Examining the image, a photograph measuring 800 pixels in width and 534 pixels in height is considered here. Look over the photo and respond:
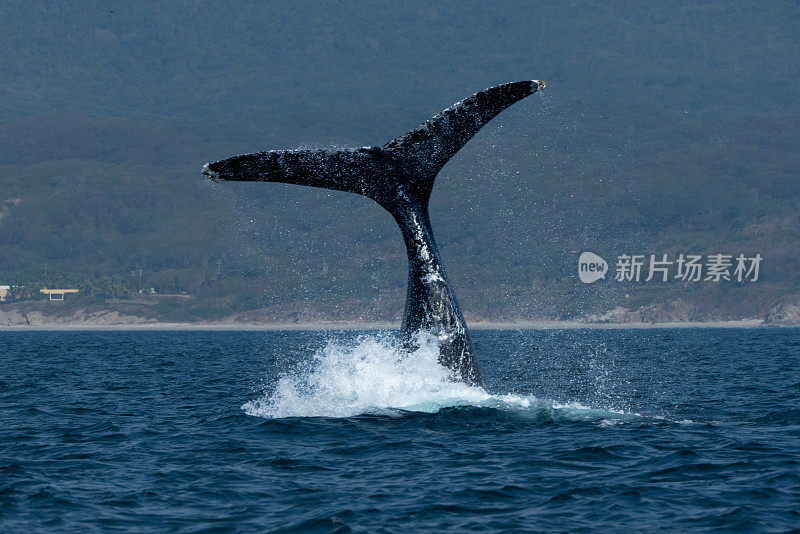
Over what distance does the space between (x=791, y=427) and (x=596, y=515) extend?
9153 millimetres

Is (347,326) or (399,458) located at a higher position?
(399,458)

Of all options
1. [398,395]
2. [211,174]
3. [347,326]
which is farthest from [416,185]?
[347,326]

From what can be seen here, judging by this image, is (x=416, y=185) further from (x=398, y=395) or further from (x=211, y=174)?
(x=398, y=395)

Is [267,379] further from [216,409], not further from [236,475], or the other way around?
[236,475]

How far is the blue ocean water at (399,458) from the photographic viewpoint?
13070 mm

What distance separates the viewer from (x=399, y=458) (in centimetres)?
1653

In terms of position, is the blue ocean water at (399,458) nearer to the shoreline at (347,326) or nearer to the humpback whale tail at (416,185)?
the humpback whale tail at (416,185)

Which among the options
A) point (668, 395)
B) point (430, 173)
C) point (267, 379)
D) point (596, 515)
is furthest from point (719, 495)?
point (267, 379)

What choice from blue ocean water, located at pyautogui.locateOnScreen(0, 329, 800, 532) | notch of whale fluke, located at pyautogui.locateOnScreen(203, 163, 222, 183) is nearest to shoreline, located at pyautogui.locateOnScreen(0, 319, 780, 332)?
blue ocean water, located at pyautogui.locateOnScreen(0, 329, 800, 532)

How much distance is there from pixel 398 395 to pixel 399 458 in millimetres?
5311

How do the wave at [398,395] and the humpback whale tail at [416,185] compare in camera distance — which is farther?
the wave at [398,395]

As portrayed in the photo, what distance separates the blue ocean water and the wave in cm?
6

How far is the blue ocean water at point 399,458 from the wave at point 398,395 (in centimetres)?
6

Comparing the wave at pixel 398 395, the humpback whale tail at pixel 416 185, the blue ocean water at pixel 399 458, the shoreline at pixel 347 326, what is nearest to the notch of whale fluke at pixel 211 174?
the humpback whale tail at pixel 416 185
